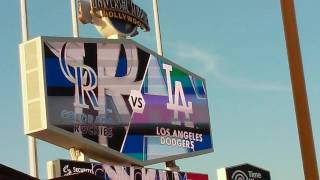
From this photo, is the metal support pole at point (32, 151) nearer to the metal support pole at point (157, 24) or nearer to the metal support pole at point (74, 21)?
the metal support pole at point (74, 21)

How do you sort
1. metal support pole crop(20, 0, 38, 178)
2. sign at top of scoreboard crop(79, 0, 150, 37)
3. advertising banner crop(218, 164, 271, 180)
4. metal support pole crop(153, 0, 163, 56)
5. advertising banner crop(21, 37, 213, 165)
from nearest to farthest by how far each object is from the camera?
advertising banner crop(21, 37, 213, 165) < sign at top of scoreboard crop(79, 0, 150, 37) < metal support pole crop(20, 0, 38, 178) < metal support pole crop(153, 0, 163, 56) < advertising banner crop(218, 164, 271, 180)

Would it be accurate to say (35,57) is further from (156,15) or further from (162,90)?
(156,15)

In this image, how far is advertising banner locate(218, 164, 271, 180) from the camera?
28938 mm

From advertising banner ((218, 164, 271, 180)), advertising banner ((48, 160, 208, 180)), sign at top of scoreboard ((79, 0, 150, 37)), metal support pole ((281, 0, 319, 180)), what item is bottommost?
advertising banner ((218, 164, 271, 180))

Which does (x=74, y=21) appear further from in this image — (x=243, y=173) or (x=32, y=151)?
(x=243, y=173)

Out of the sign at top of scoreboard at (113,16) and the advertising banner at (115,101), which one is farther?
the sign at top of scoreboard at (113,16)

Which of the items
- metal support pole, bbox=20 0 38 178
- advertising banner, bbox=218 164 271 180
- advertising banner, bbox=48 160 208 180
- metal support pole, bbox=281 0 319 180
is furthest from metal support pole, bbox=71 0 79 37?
metal support pole, bbox=281 0 319 180

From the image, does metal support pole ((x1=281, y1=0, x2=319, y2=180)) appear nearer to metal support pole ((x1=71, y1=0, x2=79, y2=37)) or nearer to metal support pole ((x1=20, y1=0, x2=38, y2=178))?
metal support pole ((x1=20, y1=0, x2=38, y2=178))

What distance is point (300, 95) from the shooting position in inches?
269

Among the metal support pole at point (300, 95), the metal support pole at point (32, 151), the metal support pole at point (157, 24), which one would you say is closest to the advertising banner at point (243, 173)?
the metal support pole at point (157, 24)

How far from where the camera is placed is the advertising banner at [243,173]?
2894cm

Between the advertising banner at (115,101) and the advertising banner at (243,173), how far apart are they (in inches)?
112

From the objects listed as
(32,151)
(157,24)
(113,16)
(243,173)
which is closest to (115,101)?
(113,16)

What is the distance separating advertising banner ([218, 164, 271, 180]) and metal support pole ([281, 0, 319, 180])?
2204 cm
